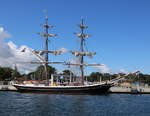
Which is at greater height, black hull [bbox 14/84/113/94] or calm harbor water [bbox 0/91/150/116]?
black hull [bbox 14/84/113/94]

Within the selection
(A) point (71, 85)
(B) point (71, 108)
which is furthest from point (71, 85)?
(B) point (71, 108)

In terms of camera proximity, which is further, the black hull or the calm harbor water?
the black hull

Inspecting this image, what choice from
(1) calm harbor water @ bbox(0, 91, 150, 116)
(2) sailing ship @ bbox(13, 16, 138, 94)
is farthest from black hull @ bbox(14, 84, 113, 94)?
(1) calm harbor water @ bbox(0, 91, 150, 116)

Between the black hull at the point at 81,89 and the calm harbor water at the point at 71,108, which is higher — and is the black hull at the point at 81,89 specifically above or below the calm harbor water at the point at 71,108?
above

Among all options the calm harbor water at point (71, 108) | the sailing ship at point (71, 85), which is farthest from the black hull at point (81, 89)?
the calm harbor water at point (71, 108)

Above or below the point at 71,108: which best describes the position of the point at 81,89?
above

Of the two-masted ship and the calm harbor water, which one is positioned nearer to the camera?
the calm harbor water

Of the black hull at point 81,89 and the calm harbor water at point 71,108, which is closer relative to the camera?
the calm harbor water at point 71,108

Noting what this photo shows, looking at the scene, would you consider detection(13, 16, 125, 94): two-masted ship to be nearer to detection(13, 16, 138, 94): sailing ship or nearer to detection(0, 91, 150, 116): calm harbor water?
detection(13, 16, 138, 94): sailing ship

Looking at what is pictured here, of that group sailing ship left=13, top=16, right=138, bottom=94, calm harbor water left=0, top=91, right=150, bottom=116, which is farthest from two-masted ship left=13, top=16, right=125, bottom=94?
calm harbor water left=0, top=91, right=150, bottom=116

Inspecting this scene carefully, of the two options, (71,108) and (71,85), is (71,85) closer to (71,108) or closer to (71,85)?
(71,85)

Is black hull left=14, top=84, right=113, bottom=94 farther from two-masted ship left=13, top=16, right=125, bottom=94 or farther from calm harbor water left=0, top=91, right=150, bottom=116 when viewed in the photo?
calm harbor water left=0, top=91, right=150, bottom=116

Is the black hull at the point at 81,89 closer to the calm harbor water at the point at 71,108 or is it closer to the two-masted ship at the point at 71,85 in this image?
the two-masted ship at the point at 71,85

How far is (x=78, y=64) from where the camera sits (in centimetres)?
8962
